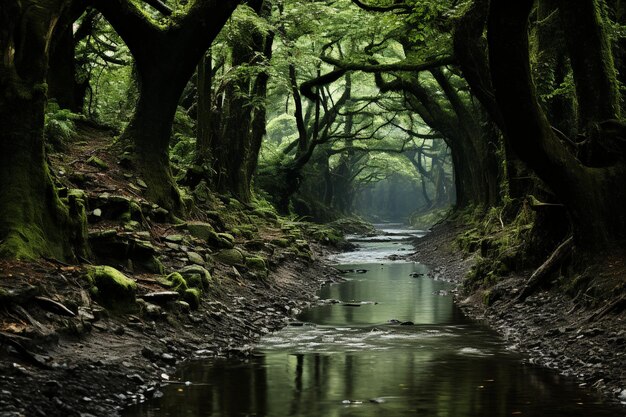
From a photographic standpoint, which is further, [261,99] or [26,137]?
[261,99]

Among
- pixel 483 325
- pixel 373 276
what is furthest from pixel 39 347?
pixel 373 276

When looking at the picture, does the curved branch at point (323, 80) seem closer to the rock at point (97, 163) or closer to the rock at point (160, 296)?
the rock at point (97, 163)

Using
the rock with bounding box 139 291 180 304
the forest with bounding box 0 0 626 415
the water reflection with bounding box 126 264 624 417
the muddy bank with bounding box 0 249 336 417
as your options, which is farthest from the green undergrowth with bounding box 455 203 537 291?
the rock with bounding box 139 291 180 304

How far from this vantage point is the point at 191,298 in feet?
38.6

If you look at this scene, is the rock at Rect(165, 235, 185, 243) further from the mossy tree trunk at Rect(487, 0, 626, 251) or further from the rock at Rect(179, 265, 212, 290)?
the mossy tree trunk at Rect(487, 0, 626, 251)

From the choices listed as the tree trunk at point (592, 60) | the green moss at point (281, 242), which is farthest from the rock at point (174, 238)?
the tree trunk at point (592, 60)

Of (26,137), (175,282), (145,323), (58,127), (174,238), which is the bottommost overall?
(145,323)

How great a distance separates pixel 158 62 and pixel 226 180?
8574 mm

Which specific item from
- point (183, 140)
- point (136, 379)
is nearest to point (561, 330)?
point (136, 379)

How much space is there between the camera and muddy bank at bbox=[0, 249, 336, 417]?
22.3ft

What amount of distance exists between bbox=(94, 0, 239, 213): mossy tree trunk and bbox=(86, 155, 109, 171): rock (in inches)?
31.5

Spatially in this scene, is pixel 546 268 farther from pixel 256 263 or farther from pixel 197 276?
pixel 256 263

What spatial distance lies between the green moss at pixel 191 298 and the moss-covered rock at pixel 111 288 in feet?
5.02

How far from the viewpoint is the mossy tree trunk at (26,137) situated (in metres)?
9.45
